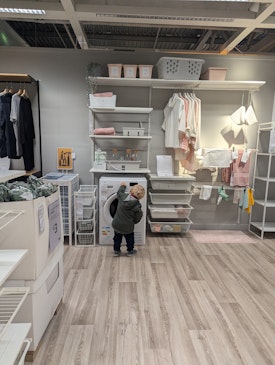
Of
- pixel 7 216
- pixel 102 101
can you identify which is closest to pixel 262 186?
pixel 102 101

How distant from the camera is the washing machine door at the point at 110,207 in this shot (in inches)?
131

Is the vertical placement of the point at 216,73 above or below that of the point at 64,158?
above

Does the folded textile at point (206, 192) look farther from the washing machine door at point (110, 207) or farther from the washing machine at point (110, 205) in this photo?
the washing machine door at point (110, 207)

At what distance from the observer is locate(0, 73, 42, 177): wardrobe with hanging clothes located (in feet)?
11.0

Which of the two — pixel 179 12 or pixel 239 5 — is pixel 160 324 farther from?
pixel 239 5

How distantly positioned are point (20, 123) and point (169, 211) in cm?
235

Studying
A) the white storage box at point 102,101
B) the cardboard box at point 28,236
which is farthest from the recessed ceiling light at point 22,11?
the cardboard box at point 28,236

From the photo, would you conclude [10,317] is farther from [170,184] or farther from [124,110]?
[124,110]

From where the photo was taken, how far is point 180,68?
344 cm

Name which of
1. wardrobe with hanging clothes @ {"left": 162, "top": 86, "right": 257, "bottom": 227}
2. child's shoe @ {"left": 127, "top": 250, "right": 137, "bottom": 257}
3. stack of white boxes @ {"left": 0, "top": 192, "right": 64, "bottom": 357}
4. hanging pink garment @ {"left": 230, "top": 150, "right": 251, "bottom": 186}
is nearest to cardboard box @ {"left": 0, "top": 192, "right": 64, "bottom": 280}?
stack of white boxes @ {"left": 0, "top": 192, "right": 64, "bottom": 357}

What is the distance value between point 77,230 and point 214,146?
241 cm

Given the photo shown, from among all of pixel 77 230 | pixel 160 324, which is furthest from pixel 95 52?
pixel 160 324

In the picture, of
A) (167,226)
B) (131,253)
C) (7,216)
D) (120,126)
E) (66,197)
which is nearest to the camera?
(7,216)

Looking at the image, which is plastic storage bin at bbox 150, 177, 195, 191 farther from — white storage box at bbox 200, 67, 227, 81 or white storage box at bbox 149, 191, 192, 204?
white storage box at bbox 200, 67, 227, 81
